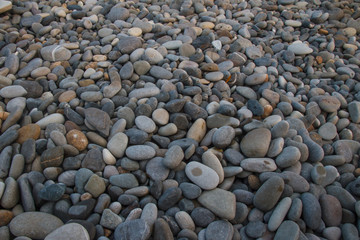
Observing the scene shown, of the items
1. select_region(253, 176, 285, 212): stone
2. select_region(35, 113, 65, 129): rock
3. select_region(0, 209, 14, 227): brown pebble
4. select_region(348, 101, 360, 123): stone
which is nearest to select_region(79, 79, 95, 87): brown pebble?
select_region(35, 113, 65, 129): rock

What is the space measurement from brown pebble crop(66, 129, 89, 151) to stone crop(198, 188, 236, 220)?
73 cm

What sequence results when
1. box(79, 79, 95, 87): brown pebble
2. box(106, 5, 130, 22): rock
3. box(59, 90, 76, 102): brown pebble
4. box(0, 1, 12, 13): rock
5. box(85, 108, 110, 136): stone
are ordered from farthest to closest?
box(106, 5, 130, 22): rock → box(0, 1, 12, 13): rock → box(79, 79, 95, 87): brown pebble → box(59, 90, 76, 102): brown pebble → box(85, 108, 110, 136): stone

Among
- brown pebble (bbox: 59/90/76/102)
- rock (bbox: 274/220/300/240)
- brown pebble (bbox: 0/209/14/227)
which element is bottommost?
brown pebble (bbox: 0/209/14/227)

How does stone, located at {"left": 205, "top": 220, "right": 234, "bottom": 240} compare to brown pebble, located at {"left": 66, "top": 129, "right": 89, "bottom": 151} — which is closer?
stone, located at {"left": 205, "top": 220, "right": 234, "bottom": 240}

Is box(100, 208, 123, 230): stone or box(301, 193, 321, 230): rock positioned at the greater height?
box(301, 193, 321, 230): rock

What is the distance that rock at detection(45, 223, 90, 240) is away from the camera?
3.98ft

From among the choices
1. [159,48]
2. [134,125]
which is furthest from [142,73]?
[134,125]

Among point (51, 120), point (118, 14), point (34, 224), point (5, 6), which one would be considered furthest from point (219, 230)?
point (5, 6)

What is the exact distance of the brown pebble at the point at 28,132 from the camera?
5.34ft

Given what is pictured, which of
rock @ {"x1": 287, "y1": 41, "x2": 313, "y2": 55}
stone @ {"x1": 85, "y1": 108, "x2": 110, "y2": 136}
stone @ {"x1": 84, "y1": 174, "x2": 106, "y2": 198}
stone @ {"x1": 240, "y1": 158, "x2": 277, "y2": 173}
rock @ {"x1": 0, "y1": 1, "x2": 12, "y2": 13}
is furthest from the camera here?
rock @ {"x1": 0, "y1": 1, "x2": 12, "y2": 13}

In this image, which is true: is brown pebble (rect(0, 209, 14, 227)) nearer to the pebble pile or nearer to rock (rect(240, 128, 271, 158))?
the pebble pile

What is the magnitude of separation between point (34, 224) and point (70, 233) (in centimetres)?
20

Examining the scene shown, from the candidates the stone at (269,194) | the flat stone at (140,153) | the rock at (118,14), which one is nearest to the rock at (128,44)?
the rock at (118,14)

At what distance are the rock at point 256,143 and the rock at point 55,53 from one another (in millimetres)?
1571
